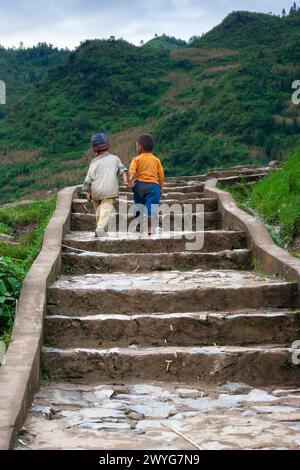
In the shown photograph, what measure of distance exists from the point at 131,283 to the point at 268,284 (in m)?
1.13

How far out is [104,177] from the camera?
7355 mm

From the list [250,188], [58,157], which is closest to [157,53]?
[58,157]

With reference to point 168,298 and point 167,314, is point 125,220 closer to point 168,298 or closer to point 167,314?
point 168,298

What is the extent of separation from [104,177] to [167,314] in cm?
268

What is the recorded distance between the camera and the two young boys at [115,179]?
289 inches

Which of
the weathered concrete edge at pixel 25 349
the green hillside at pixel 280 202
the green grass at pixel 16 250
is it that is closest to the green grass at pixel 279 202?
the green hillside at pixel 280 202

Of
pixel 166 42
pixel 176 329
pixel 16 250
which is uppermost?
pixel 166 42

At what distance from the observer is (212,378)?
444 cm

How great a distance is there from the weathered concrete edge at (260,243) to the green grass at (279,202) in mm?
180

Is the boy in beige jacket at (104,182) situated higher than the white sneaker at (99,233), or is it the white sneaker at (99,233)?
the boy in beige jacket at (104,182)

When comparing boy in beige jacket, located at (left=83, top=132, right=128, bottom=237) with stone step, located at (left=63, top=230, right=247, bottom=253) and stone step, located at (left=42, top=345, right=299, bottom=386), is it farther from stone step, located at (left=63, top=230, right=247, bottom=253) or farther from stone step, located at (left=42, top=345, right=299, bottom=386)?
stone step, located at (left=42, top=345, right=299, bottom=386)

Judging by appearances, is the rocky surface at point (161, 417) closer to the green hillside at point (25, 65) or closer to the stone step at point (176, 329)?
the stone step at point (176, 329)

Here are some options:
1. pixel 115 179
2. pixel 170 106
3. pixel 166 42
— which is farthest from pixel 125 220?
pixel 166 42
